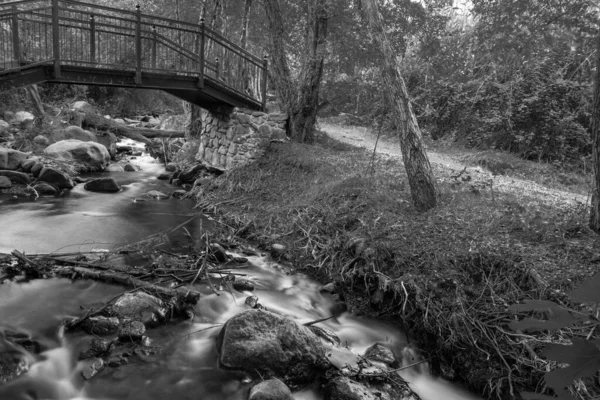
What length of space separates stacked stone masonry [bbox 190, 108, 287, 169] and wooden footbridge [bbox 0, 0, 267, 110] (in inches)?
17.8

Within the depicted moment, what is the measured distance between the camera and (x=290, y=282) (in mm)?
6492

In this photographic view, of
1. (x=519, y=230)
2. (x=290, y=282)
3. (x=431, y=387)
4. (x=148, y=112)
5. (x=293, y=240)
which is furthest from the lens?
(x=148, y=112)

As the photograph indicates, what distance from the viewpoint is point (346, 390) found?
400cm

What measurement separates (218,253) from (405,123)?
3543 mm

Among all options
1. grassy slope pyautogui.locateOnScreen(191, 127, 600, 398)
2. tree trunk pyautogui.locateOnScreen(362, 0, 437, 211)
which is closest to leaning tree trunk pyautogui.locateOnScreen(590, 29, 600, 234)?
grassy slope pyautogui.locateOnScreen(191, 127, 600, 398)

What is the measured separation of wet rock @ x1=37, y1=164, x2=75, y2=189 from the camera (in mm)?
10859

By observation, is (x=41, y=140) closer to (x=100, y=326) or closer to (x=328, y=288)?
(x=100, y=326)

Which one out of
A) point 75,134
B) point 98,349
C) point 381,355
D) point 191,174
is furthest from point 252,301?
point 75,134

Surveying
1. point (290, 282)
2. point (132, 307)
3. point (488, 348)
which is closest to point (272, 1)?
point (290, 282)

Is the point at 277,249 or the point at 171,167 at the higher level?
the point at 171,167

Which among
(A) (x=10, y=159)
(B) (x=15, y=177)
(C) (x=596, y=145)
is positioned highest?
(C) (x=596, y=145)

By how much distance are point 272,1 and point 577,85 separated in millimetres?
8867

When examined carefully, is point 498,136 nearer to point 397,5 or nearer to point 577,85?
point 577,85

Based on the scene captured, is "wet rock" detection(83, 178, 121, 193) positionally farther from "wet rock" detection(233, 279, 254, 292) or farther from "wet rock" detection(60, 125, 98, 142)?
"wet rock" detection(233, 279, 254, 292)
